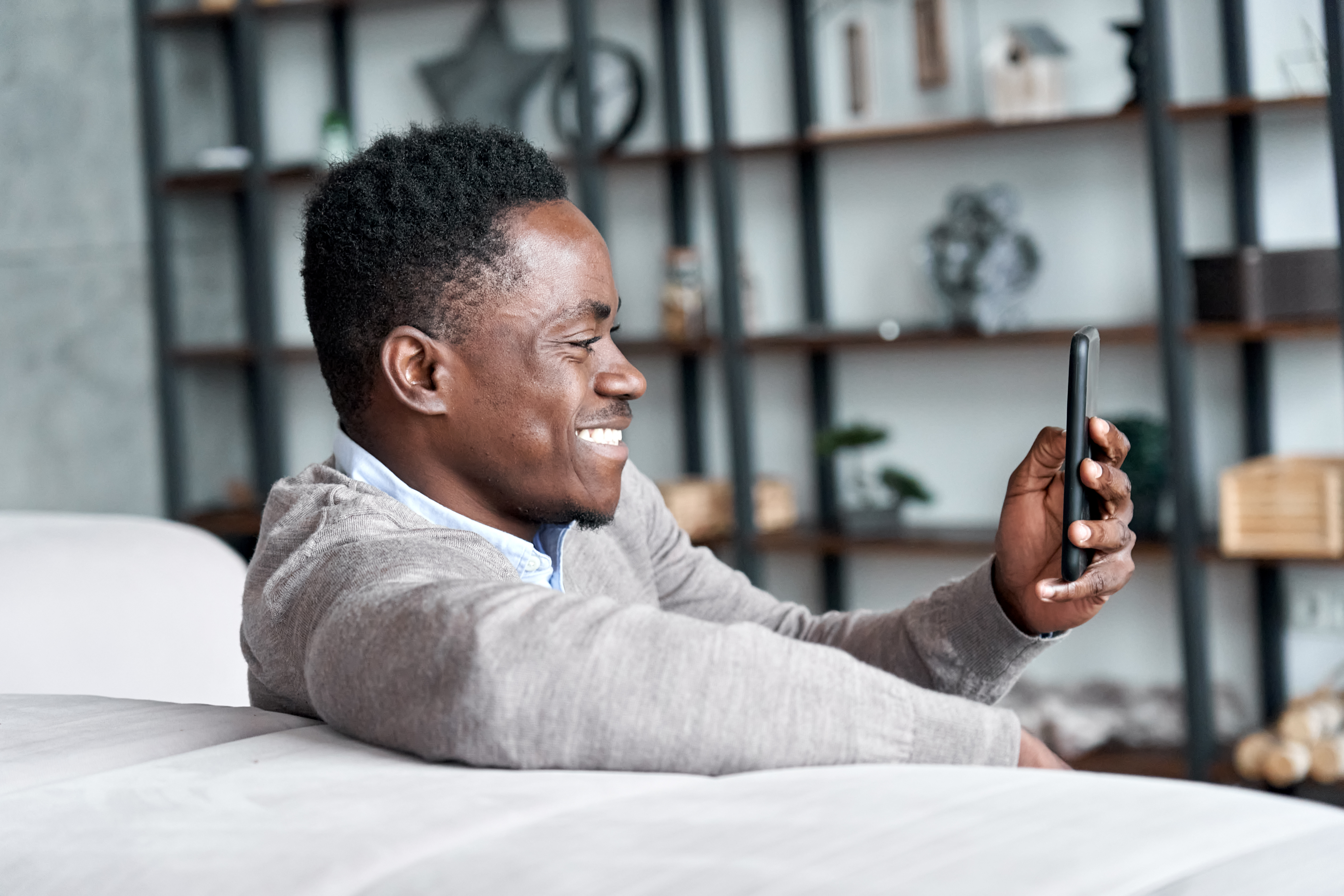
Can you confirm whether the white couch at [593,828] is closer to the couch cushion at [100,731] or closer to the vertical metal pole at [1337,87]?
the couch cushion at [100,731]

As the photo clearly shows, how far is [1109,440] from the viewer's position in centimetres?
101

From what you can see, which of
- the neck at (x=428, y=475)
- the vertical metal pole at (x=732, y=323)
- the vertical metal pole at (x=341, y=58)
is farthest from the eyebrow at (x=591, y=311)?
the vertical metal pole at (x=341, y=58)

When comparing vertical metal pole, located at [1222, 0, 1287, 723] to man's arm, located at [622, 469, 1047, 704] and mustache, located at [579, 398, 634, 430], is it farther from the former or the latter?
mustache, located at [579, 398, 634, 430]

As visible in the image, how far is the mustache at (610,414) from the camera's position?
3.48 feet

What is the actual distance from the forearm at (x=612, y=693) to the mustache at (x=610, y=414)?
355 millimetres

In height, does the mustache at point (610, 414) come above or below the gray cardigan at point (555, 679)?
above

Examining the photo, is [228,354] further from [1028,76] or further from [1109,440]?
[1109,440]

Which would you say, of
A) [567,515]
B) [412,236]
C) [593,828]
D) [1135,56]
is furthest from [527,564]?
[1135,56]

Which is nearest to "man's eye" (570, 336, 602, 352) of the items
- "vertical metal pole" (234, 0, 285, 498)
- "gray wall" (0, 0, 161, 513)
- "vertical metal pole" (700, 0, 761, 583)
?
"vertical metal pole" (700, 0, 761, 583)

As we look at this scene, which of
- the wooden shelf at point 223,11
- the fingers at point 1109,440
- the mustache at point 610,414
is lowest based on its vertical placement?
the fingers at point 1109,440

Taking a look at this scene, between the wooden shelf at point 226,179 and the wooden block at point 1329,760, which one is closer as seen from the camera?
the wooden block at point 1329,760

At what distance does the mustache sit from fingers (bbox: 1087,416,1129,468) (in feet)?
1.09

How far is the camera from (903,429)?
3.70 meters

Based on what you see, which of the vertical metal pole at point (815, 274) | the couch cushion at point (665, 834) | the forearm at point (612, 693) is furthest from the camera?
the vertical metal pole at point (815, 274)
